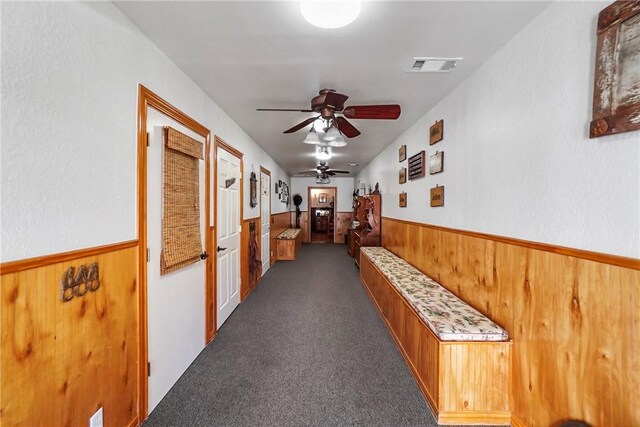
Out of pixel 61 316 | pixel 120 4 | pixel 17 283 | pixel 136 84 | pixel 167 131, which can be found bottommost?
pixel 61 316

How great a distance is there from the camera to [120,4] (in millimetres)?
1372

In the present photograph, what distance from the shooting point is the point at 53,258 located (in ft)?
3.54

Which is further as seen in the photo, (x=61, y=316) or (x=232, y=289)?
(x=232, y=289)

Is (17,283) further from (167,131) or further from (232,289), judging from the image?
(232,289)

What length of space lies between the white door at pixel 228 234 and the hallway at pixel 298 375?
23 centimetres

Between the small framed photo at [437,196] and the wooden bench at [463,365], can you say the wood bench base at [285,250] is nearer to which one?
the small framed photo at [437,196]

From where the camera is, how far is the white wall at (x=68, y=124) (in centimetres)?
96

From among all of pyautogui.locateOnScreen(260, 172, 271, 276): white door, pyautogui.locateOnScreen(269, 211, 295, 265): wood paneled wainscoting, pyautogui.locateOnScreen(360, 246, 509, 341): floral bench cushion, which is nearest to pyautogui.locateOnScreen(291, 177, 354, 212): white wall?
pyautogui.locateOnScreen(269, 211, 295, 265): wood paneled wainscoting

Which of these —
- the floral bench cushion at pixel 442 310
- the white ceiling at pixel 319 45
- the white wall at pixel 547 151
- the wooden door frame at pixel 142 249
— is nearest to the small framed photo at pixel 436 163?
the white wall at pixel 547 151

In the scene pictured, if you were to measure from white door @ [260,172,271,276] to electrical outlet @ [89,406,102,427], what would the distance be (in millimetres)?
3481

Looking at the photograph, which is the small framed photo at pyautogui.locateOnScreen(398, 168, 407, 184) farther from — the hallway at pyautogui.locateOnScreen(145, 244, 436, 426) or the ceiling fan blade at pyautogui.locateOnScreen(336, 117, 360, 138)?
the hallway at pyautogui.locateOnScreen(145, 244, 436, 426)

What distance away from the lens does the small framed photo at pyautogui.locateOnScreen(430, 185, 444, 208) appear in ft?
8.49

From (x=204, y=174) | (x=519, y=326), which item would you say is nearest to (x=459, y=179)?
(x=519, y=326)

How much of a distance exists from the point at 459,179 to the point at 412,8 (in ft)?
4.62
